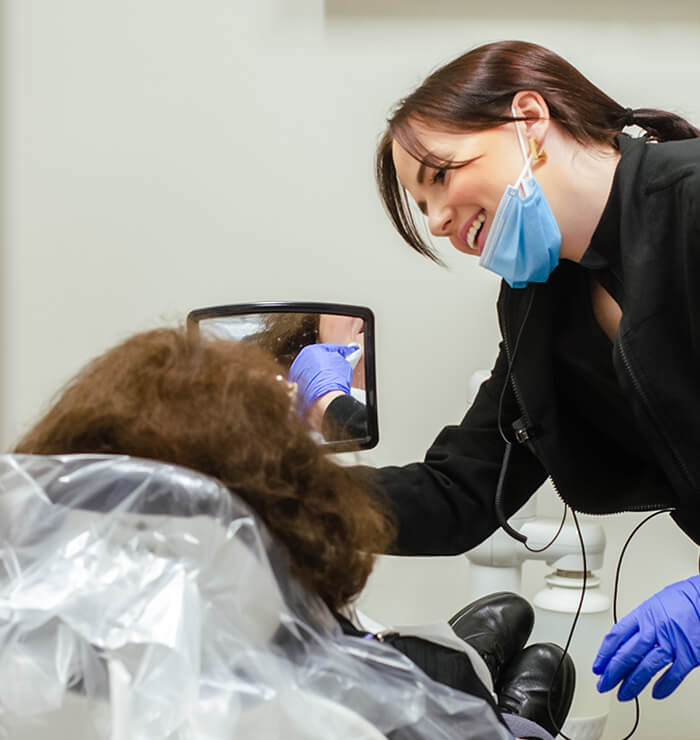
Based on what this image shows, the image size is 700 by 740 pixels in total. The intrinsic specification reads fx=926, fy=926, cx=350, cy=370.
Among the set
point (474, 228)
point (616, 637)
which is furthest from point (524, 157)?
point (616, 637)

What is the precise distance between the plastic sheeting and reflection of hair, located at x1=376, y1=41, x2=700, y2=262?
2.22ft

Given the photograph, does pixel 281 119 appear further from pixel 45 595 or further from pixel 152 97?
pixel 45 595

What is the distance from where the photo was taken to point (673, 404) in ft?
3.57

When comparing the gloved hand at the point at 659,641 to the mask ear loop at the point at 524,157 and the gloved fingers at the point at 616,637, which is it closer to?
the gloved fingers at the point at 616,637

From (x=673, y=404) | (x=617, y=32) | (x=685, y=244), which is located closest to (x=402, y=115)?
(x=685, y=244)

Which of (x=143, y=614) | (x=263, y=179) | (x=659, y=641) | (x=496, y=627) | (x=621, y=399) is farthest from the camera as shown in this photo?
(x=263, y=179)

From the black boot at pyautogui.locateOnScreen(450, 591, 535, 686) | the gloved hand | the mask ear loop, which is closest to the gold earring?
the mask ear loop

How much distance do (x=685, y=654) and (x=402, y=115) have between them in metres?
0.75

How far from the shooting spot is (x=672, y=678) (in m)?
1.12

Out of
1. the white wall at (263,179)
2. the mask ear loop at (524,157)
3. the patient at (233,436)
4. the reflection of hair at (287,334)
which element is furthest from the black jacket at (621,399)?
the patient at (233,436)

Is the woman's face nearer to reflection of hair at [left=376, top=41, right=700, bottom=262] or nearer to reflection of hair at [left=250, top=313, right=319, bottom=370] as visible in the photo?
reflection of hair at [left=376, top=41, right=700, bottom=262]

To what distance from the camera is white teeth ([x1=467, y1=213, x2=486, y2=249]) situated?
46.6 inches

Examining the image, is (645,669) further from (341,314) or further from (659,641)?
(341,314)

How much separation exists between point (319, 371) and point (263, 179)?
645 mm
